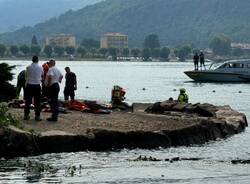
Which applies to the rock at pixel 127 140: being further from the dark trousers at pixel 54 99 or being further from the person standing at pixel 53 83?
the person standing at pixel 53 83

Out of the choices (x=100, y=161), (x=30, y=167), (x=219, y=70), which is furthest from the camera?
(x=219, y=70)

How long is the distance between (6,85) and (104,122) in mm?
3984

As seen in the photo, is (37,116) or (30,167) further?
(37,116)

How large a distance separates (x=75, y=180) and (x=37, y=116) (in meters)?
6.55

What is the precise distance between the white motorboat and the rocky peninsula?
55.3 metres

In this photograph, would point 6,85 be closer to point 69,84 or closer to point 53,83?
point 53,83

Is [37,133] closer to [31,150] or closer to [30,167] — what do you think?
[31,150]

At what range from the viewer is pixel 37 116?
22250 mm

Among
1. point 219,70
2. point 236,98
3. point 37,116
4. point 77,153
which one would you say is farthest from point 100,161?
point 219,70

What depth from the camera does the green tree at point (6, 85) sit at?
25.1 meters

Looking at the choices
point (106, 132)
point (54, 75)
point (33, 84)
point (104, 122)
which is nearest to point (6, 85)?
point (54, 75)

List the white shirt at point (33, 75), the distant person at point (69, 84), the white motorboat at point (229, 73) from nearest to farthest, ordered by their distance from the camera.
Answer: the white shirt at point (33, 75)
the distant person at point (69, 84)
the white motorboat at point (229, 73)

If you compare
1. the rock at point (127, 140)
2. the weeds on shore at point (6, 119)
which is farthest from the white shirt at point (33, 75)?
the rock at point (127, 140)

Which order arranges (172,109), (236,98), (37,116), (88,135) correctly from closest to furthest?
(88,135)
(37,116)
(172,109)
(236,98)
